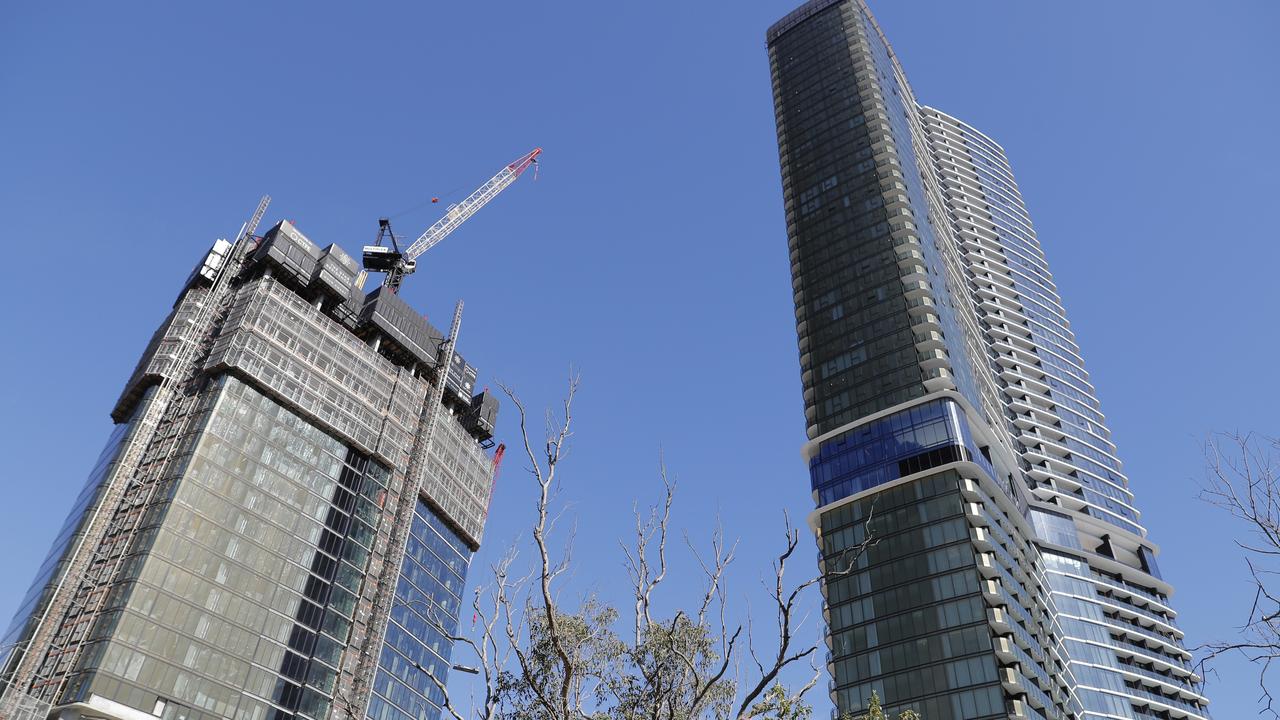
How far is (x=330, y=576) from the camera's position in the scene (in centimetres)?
11325

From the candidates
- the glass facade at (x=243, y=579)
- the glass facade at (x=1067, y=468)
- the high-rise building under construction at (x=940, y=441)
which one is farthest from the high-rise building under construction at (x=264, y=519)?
the glass facade at (x=1067, y=468)

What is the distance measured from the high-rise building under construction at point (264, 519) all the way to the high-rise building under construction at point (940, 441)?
50485mm

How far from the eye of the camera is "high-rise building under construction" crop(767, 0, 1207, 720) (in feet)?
294

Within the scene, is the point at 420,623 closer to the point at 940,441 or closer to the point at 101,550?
the point at 101,550

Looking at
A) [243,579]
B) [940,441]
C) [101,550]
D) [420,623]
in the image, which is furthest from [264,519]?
[940,441]

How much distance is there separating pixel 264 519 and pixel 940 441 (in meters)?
82.0

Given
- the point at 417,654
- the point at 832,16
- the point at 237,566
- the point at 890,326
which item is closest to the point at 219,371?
the point at 237,566

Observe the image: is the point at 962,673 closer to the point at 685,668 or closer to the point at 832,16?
the point at 685,668

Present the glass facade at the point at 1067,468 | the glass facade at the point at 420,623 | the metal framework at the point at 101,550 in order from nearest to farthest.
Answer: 1. the metal framework at the point at 101,550
2. the glass facade at the point at 1067,468
3. the glass facade at the point at 420,623

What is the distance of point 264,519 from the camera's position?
106500 millimetres

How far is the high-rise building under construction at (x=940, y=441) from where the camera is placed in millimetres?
89688

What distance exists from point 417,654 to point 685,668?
113920 mm

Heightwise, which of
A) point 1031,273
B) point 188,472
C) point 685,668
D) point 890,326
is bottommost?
point 685,668

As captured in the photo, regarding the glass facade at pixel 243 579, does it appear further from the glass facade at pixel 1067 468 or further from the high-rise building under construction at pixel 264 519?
the glass facade at pixel 1067 468
